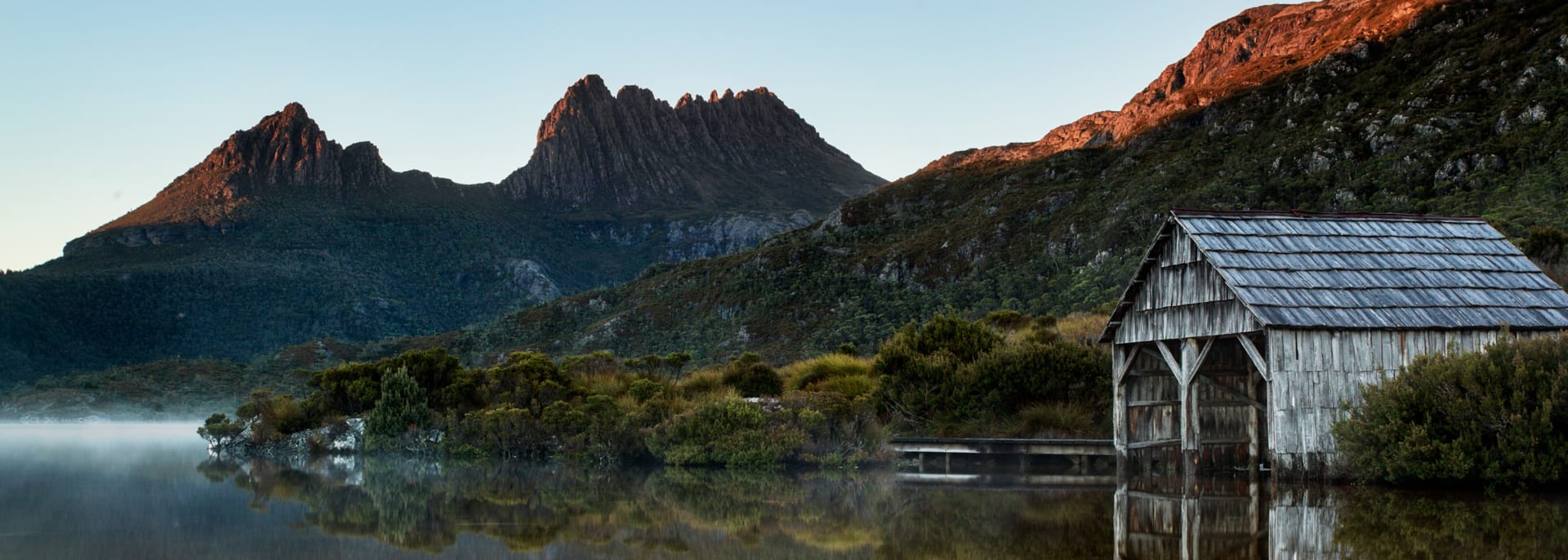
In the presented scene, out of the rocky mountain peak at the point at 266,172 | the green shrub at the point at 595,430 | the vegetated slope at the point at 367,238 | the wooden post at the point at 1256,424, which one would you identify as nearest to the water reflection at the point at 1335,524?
the wooden post at the point at 1256,424

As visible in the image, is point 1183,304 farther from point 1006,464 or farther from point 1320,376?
point 1006,464

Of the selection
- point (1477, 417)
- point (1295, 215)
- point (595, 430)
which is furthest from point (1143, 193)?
point (1477, 417)

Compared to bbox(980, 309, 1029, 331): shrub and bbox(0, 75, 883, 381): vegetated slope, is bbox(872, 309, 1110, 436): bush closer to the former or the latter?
bbox(980, 309, 1029, 331): shrub

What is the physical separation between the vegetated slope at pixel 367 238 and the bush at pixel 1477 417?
287ft

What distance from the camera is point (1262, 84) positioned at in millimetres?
76438

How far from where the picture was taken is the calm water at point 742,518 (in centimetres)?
1167

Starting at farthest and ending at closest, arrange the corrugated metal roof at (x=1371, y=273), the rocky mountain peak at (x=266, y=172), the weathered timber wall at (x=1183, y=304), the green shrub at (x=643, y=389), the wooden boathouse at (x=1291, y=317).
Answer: the rocky mountain peak at (x=266, y=172)
the green shrub at (x=643, y=389)
the weathered timber wall at (x=1183, y=304)
the corrugated metal roof at (x=1371, y=273)
the wooden boathouse at (x=1291, y=317)

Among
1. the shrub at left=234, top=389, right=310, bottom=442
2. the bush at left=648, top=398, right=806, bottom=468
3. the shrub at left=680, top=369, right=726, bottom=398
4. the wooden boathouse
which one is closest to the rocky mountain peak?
the shrub at left=234, top=389, right=310, bottom=442

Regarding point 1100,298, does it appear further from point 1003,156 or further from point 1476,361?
point 1003,156

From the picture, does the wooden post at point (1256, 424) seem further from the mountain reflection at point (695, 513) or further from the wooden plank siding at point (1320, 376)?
the mountain reflection at point (695, 513)

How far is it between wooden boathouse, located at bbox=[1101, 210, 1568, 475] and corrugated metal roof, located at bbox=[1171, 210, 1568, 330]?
0.03 m

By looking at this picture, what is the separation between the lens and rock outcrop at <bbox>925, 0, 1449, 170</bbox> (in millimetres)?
79606

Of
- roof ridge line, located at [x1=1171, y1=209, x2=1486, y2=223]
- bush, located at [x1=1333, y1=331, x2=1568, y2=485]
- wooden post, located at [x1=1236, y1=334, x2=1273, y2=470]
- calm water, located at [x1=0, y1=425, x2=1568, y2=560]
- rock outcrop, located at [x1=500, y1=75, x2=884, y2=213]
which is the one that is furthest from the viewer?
rock outcrop, located at [x1=500, y1=75, x2=884, y2=213]

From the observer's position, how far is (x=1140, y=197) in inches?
2473
